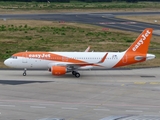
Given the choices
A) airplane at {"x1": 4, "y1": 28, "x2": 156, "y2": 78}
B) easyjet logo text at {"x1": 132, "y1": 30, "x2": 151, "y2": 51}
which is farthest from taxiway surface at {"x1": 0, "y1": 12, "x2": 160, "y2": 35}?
airplane at {"x1": 4, "y1": 28, "x2": 156, "y2": 78}

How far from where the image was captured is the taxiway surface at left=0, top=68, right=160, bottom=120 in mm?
41438

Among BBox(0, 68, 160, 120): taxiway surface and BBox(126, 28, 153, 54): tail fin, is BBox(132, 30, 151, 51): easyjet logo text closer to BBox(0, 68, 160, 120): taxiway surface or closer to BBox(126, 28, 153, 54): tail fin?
BBox(126, 28, 153, 54): tail fin

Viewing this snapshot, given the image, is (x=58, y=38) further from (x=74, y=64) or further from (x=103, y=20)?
(x=103, y=20)

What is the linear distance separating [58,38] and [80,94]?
4851cm

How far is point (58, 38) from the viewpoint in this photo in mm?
97062

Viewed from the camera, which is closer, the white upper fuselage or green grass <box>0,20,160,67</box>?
the white upper fuselage

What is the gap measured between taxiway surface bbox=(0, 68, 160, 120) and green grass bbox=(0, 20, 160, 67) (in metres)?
11.6

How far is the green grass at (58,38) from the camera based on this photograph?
275ft

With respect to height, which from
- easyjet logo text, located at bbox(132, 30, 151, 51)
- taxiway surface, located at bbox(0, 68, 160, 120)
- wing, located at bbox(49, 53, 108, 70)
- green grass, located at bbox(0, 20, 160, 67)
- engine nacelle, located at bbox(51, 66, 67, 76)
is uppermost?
easyjet logo text, located at bbox(132, 30, 151, 51)

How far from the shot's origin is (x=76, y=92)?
50406 millimetres

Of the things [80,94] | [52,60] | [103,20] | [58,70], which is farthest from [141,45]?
[103,20]

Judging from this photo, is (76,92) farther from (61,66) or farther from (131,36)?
(131,36)

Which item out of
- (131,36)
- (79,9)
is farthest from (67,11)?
(131,36)

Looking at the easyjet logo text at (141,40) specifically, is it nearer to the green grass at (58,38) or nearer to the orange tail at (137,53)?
the orange tail at (137,53)
